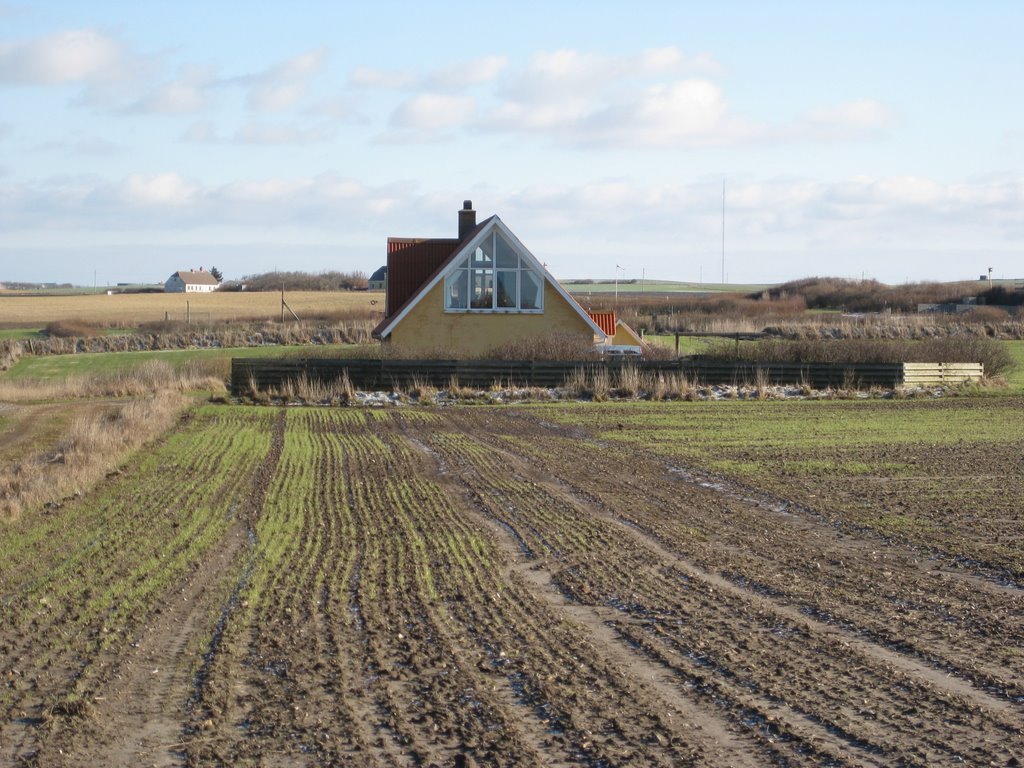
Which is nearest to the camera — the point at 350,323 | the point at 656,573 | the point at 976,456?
the point at 656,573

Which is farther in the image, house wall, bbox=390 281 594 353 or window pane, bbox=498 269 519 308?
window pane, bbox=498 269 519 308

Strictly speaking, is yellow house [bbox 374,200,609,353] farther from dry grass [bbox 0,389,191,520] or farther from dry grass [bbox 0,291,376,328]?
dry grass [bbox 0,291,376,328]

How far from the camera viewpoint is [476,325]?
37781 millimetres

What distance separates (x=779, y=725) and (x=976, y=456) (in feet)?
46.9

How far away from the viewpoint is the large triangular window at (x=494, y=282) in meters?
37.3

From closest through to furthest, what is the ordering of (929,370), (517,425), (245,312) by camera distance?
(517,425), (929,370), (245,312)

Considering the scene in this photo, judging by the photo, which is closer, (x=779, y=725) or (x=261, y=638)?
(x=779, y=725)

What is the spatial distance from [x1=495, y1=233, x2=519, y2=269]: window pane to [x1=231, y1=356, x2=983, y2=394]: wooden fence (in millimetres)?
4416

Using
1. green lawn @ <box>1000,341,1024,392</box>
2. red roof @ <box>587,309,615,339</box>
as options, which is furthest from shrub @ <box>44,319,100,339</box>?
green lawn @ <box>1000,341,1024,392</box>

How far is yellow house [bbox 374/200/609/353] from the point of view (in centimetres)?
3725

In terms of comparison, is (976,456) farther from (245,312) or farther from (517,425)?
(245,312)

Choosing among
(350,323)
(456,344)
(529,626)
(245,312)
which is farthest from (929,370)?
(245,312)

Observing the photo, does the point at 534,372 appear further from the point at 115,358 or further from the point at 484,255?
the point at 115,358

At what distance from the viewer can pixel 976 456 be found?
19156 millimetres
